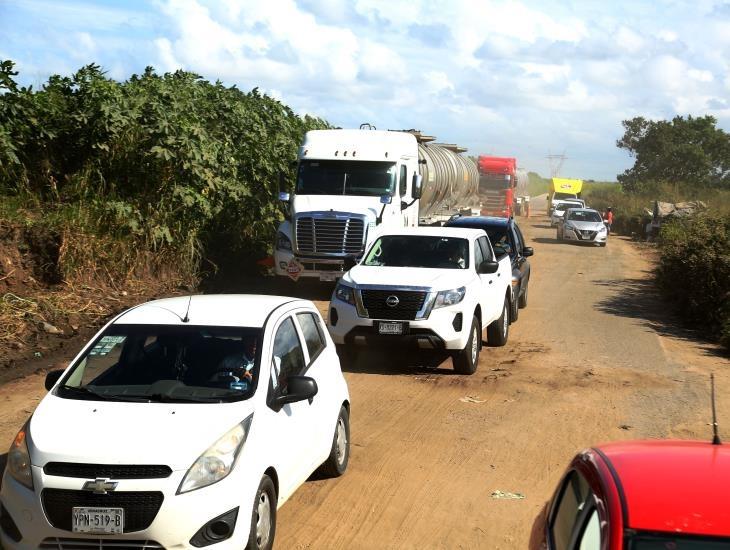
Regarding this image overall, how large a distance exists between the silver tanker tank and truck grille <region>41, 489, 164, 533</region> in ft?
62.1

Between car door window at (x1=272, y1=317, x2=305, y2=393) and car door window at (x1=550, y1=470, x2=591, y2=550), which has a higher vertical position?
car door window at (x1=550, y1=470, x2=591, y2=550)

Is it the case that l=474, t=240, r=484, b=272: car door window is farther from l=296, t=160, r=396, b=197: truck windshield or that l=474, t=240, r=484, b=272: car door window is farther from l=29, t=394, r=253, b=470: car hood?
l=29, t=394, r=253, b=470: car hood

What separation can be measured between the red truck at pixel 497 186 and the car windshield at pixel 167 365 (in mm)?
42550

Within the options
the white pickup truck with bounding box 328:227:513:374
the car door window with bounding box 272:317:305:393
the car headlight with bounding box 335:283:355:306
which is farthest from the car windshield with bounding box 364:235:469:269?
the car door window with bounding box 272:317:305:393

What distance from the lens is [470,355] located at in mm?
12812

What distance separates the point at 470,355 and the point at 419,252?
1965 millimetres

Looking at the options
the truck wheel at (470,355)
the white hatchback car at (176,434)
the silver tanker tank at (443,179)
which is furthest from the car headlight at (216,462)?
the silver tanker tank at (443,179)

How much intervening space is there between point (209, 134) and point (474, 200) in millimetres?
21724

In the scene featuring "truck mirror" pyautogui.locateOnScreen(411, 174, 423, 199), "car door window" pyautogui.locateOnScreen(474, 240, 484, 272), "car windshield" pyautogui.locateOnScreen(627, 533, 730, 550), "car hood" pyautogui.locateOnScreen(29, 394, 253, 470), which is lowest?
"car hood" pyautogui.locateOnScreen(29, 394, 253, 470)

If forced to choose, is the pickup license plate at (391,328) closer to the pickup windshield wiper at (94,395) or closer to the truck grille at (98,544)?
the pickup windshield wiper at (94,395)

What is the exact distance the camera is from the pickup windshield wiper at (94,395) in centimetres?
640

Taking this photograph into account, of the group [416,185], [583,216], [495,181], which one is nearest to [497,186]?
[495,181]

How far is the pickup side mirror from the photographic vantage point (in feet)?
21.7

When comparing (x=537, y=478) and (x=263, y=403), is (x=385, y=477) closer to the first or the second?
(x=537, y=478)
